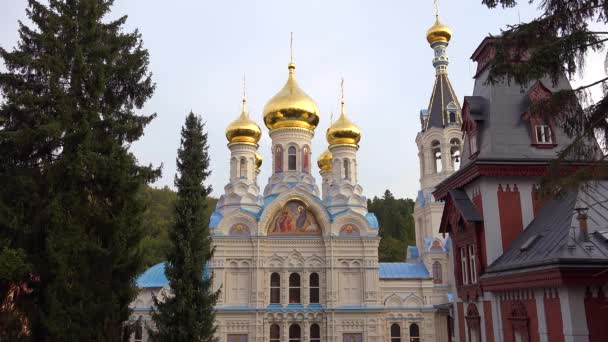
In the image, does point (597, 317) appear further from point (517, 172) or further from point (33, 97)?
point (33, 97)

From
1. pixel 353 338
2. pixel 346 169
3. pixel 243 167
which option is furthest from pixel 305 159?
pixel 353 338

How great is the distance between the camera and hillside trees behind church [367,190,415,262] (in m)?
49.6

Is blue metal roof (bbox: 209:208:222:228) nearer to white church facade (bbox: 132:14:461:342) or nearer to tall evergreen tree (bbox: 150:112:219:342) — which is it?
white church facade (bbox: 132:14:461:342)

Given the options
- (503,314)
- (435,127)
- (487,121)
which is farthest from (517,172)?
(435,127)

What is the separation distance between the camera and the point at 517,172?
1162 centimetres

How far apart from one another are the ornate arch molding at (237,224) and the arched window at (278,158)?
17.7 feet

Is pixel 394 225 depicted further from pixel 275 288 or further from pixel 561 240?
pixel 561 240

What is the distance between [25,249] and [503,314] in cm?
1080

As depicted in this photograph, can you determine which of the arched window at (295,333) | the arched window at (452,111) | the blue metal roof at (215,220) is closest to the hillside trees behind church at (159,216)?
the blue metal roof at (215,220)

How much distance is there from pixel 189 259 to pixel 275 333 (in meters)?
14.6

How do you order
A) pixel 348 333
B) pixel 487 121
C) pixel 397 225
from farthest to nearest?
pixel 397 225 < pixel 348 333 < pixel 487 121

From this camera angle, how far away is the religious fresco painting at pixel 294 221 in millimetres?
29219

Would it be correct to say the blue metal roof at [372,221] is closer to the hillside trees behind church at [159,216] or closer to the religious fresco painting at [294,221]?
the religious fresco painting at [294,221]

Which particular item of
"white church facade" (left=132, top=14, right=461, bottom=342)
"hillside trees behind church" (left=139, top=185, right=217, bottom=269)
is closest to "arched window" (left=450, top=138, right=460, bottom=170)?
"white church facade" (left=132, top=14, right=461, bottom=342)
